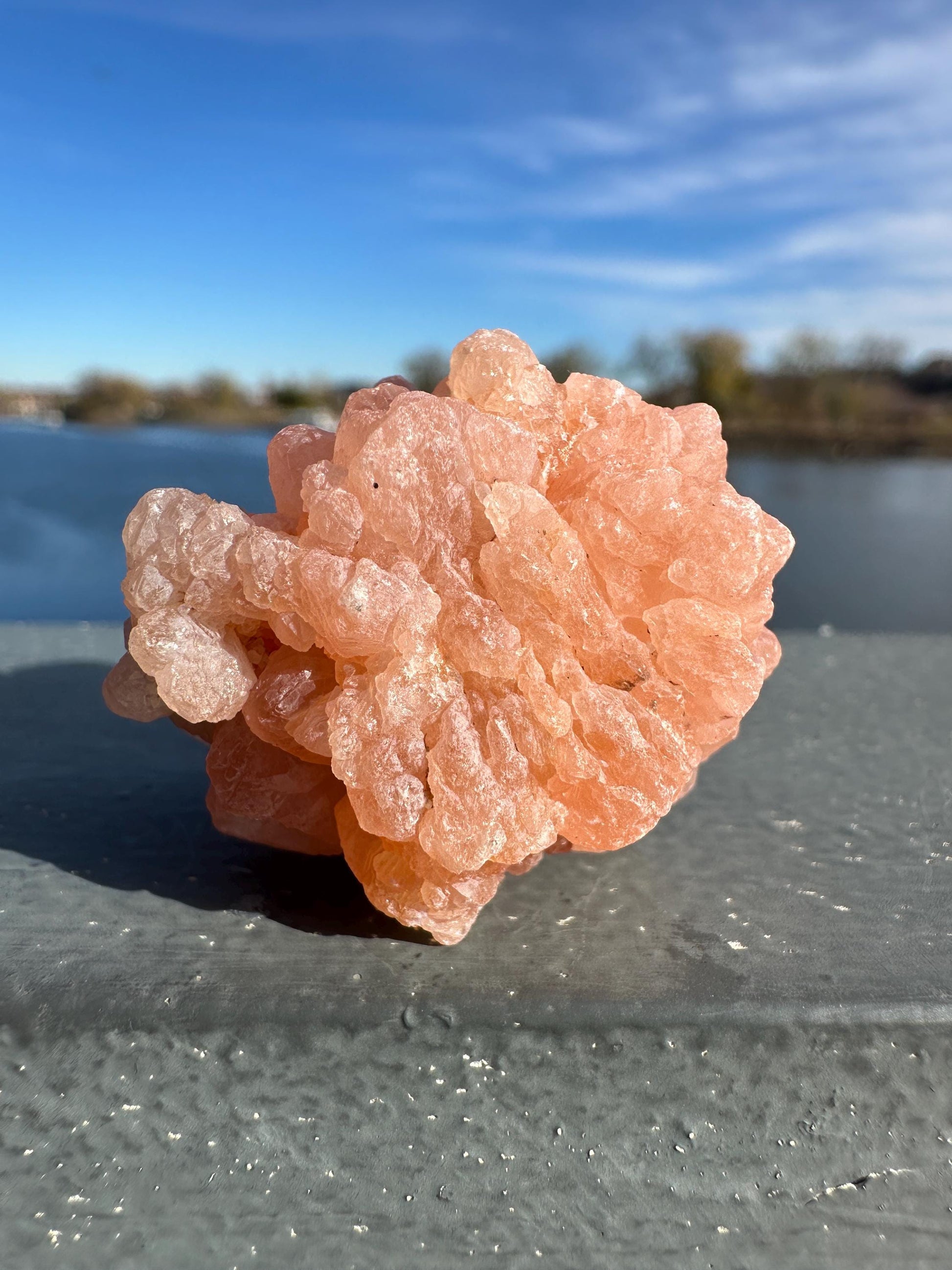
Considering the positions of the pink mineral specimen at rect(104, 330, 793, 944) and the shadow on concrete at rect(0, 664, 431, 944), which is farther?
the shadow on concrete at rect(0, 664, 431, 944)

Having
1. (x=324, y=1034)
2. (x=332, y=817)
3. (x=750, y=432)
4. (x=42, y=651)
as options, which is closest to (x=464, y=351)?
(x=332, y=817)

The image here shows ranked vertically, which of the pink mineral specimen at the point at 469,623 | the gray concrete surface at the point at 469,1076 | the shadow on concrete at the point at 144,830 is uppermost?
the pink mineral specimen at the point at 469,623

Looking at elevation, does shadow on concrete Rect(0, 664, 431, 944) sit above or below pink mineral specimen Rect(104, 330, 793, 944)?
below

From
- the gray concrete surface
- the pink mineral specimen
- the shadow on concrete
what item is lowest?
the gray concrete surface

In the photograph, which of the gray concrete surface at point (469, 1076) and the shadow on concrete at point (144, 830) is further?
the shadow on concrete at point (144, 830)

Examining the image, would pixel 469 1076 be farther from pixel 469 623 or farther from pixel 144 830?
pixel 144 830

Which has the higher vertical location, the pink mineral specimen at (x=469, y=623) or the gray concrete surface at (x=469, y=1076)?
the pink mineral specimen at (x=469, y=623)
